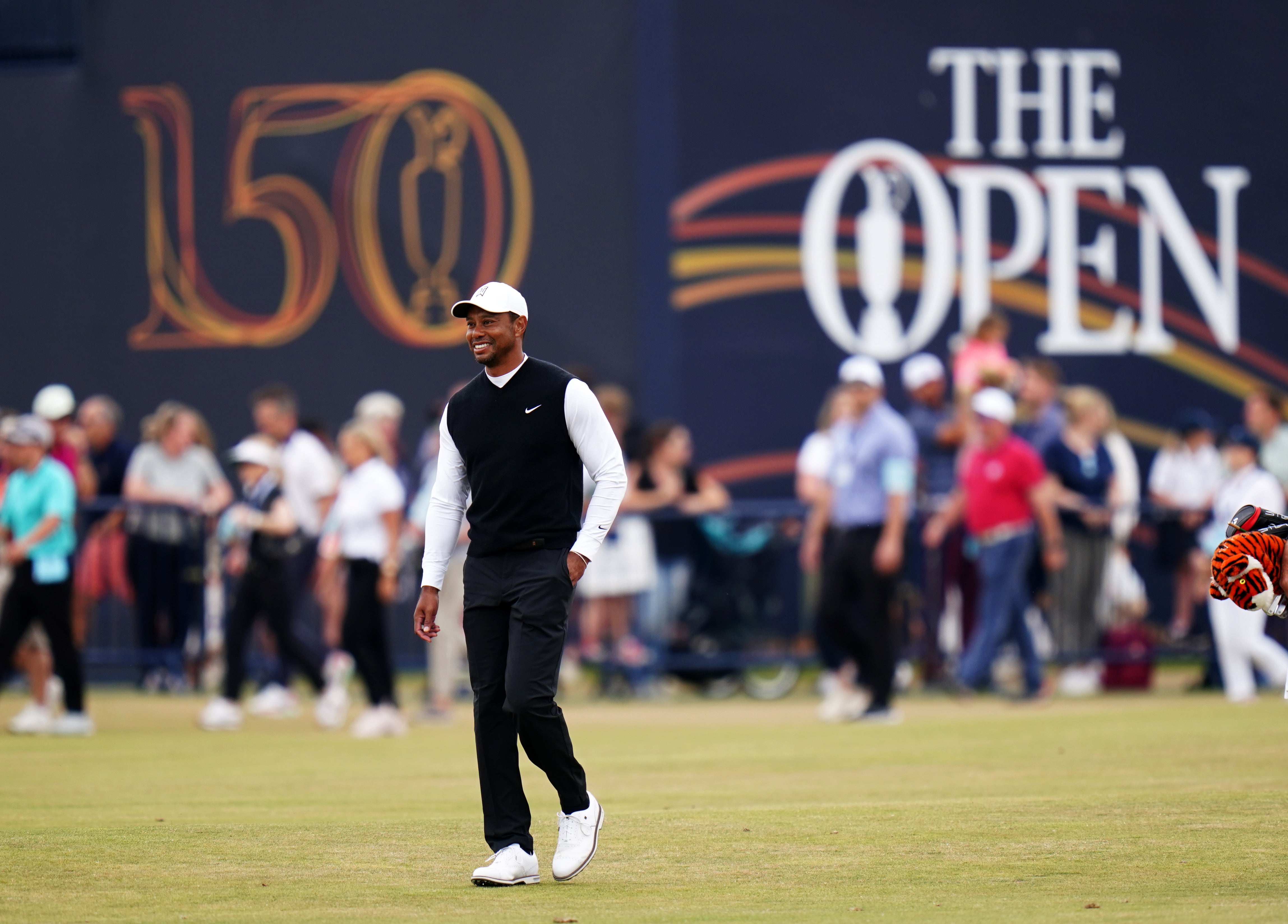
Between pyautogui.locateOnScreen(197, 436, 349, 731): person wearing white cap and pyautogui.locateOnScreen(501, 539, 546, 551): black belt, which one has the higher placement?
pyautogui.locateOnScreen(501, 539, 546, 551): black belt

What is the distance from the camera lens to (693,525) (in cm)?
1694

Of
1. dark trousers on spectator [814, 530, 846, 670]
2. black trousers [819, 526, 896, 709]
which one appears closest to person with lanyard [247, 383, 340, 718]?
dark trousers on spectator [814, 530, 846, 670]

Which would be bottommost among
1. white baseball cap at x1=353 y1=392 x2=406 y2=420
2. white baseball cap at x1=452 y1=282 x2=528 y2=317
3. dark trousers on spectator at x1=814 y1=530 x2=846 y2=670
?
dark trousers on spectator at x1=814 y1=530 x2=846 y2=670

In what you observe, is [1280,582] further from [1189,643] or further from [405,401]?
[405,401]

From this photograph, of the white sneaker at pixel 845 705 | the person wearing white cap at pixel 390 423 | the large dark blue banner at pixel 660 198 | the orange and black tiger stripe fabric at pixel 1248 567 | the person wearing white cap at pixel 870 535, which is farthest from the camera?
the large dark blue banner at pixel 660 198

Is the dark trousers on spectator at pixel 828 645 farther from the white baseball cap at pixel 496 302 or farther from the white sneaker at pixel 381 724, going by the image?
the white baseball cap at pixel 496 302

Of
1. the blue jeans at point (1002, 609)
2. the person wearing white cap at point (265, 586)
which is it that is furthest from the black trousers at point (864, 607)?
the person wearing white cap at point (265, 586)

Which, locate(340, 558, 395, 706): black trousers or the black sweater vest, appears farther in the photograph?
locate(340, 558, 395, 706): black trousers

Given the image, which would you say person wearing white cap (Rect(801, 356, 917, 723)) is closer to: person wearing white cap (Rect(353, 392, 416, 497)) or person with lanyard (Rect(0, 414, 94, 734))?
person wearing white cap (Rect(353, 392, 416, 497))

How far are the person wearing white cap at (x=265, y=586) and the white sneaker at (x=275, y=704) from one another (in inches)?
31.1

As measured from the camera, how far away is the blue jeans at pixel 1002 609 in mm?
15352

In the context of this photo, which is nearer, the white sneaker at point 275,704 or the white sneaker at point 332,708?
the white sneaker at point 332,708

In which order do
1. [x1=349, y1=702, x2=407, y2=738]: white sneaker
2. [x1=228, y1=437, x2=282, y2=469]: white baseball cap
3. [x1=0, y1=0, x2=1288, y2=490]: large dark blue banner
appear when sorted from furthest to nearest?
1. [x1=0, y1=0, x2=1288, y2=490]: large dark blue banner
2. [x1=228, y1=437, x2=282, y2=469]: white baseball cap
3. [x1=349, y1=702, x2=407, y2=738]: white sneaker

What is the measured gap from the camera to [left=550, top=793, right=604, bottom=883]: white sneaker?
7633 mm
